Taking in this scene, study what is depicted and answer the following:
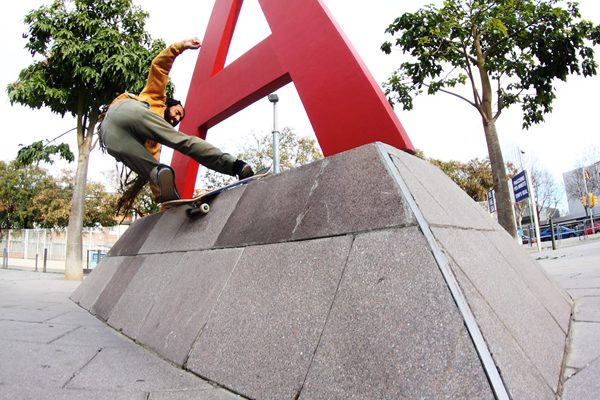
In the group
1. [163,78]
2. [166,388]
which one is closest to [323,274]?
[166,388]

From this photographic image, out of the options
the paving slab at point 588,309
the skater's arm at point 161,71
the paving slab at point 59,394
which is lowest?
the paving slab at point 588,309

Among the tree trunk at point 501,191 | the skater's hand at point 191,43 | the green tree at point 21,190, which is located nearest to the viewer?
the skater's hand at point 191,43

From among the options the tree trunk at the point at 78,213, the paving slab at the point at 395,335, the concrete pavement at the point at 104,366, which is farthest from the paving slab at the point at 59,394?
the tree trunk at the point at 78,213

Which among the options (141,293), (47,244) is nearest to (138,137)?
(141,293)

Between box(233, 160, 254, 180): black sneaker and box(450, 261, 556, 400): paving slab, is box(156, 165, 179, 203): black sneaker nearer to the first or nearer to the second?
box(233, 160, 254, 180): black sneaker

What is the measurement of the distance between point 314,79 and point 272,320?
8.78 ft

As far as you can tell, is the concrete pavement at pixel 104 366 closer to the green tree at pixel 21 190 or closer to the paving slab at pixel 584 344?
the paving slab at pixel 584 344

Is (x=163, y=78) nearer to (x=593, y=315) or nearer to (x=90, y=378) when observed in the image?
(x=90, y=378)

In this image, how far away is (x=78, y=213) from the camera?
458 inches

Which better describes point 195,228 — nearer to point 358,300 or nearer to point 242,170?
point 242,170

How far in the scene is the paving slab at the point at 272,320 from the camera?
1.63 metres

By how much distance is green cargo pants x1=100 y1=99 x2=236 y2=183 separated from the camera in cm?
362

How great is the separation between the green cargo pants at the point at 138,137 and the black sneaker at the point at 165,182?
244 millimetres

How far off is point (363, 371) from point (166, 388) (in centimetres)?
97
